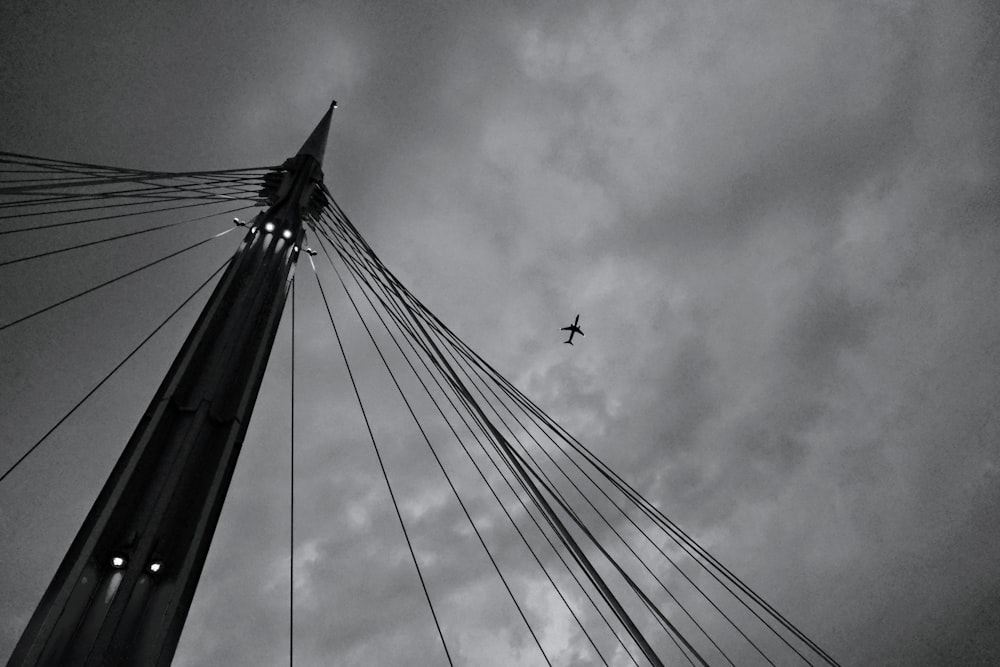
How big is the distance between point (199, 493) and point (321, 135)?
356 inches

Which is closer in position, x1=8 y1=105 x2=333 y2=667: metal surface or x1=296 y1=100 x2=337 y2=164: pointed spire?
x1=8 y1=105 x2=333 y2=667: metal surface

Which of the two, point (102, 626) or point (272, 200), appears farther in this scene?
point (272, 200)

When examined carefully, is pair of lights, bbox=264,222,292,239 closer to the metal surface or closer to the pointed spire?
the metal surface

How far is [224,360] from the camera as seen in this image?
8.38 metres

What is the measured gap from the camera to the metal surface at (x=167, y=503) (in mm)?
5816

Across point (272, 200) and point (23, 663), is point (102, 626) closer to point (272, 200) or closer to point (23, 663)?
point (23, 663)

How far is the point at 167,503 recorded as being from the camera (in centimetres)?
682

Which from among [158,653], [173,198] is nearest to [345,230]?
[173,198]

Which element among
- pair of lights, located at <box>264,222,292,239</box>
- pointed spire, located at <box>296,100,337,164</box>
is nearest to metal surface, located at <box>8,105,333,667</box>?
pair of lights, located at <box>264,222,292,239</box>

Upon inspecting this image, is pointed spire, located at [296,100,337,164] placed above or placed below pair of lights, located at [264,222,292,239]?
above

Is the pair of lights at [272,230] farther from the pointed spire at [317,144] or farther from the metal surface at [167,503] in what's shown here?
the pointed spire at [317,144]

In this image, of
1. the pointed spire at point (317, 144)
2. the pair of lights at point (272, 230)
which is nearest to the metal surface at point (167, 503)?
the pair of lights at point (272, 230)

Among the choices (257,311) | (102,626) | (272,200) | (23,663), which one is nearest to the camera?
(23,663)

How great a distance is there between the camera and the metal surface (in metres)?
5.82
